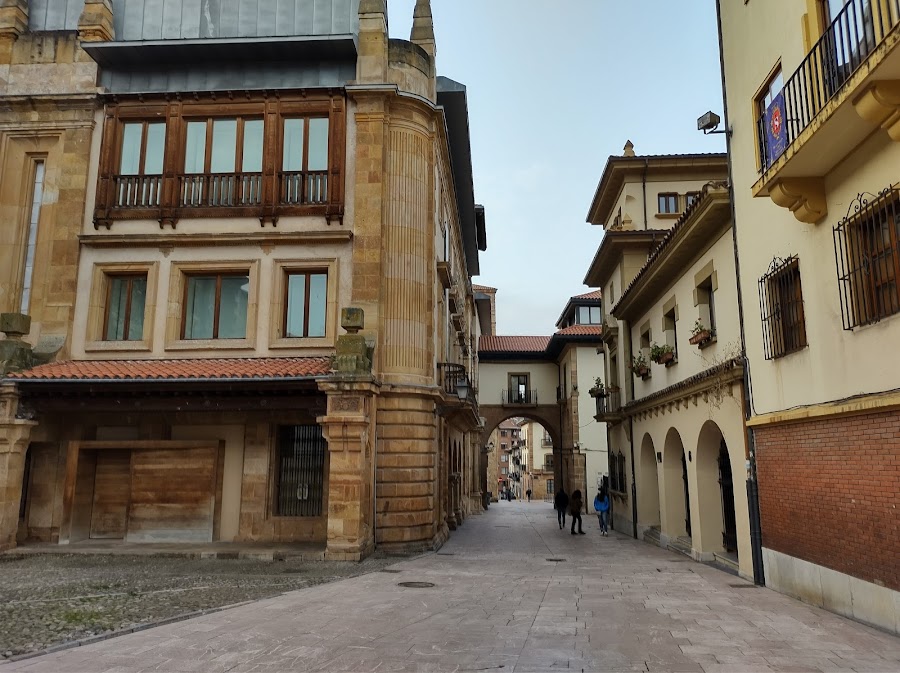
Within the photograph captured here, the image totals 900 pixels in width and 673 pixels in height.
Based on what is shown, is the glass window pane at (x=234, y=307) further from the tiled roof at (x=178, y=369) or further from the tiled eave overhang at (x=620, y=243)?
the tiled eave overhang at (x=620, y=243)

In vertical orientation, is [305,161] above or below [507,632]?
above

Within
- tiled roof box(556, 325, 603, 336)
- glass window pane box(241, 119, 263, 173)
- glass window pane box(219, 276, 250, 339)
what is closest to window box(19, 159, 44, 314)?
glass window pane box(219, 276, 250, 339)

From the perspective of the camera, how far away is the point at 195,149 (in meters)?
18.0

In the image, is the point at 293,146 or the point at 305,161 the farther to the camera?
the point at 293,146

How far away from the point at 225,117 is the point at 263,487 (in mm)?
9714

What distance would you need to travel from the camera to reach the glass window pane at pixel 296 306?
17.2 metres

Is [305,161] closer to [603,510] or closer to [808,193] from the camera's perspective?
[808,193]

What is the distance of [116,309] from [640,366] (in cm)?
1498

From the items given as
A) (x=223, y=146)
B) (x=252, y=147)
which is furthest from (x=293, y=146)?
(x=223, y=146)

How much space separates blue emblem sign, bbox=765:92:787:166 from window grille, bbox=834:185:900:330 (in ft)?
4.68

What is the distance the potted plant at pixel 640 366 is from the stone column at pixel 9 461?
16.3m

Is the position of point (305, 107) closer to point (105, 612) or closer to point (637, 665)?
→ point (105, 612)

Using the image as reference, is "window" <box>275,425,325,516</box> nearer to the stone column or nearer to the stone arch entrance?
the stone column

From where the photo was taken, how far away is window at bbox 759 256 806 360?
10430 mm
